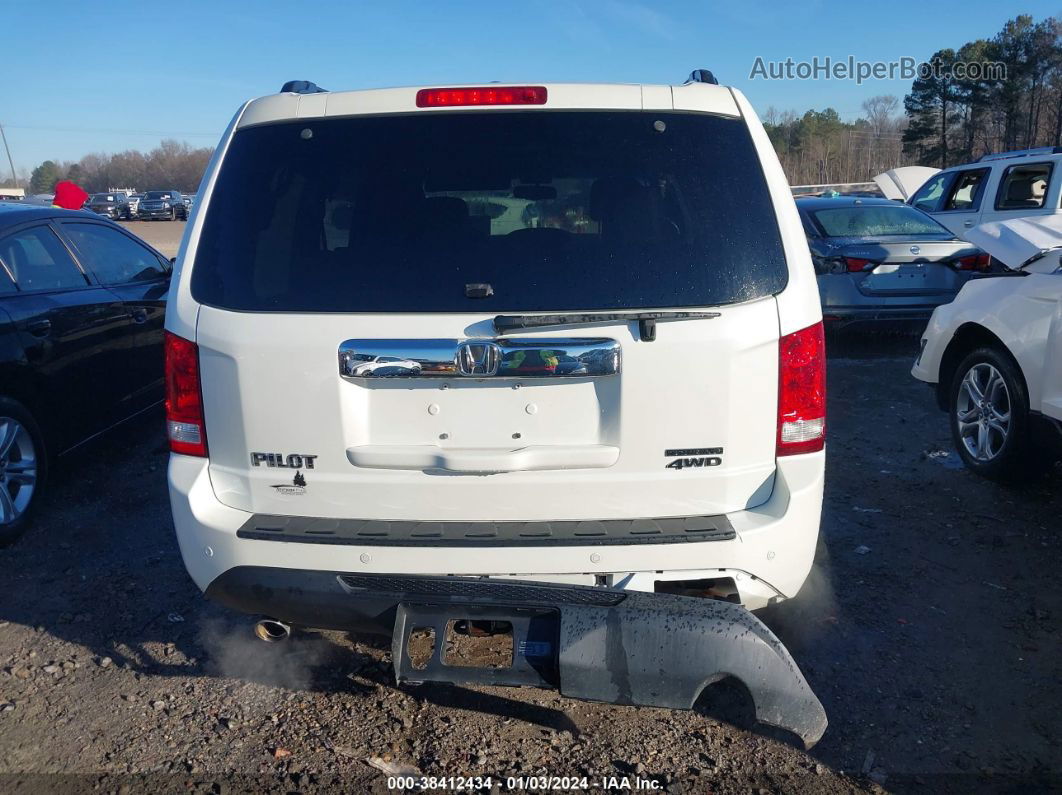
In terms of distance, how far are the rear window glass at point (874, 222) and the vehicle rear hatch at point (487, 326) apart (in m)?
6.25

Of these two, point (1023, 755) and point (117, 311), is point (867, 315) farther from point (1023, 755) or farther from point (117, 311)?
point (117, 311)

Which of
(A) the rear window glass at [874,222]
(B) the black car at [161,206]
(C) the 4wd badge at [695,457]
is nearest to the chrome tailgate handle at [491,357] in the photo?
(C) the 4wd badge at [695,457]

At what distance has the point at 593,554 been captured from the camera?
2555 millimetres

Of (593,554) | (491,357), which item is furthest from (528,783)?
(491,357)

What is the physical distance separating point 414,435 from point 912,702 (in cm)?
206

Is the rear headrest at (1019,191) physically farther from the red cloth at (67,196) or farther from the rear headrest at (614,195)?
the red cloth at (67,196)

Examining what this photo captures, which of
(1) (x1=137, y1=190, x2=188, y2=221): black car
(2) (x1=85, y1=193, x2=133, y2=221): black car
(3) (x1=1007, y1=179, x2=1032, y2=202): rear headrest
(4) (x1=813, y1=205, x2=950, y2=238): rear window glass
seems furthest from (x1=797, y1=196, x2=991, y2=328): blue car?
(2) (x1=85, y1=193, x2=133, y2=221): black car

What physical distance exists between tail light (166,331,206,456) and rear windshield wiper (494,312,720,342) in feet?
3.29

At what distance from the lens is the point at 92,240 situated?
5754mm

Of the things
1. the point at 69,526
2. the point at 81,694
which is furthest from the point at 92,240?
the point at 81,694

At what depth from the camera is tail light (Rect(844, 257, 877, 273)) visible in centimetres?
786

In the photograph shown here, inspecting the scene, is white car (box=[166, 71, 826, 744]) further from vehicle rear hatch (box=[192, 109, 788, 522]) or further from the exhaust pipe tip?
the exhaust pipe tip

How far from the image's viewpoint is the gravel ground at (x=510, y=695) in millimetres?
2729

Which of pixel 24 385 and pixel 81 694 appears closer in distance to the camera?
pixel 81 694
